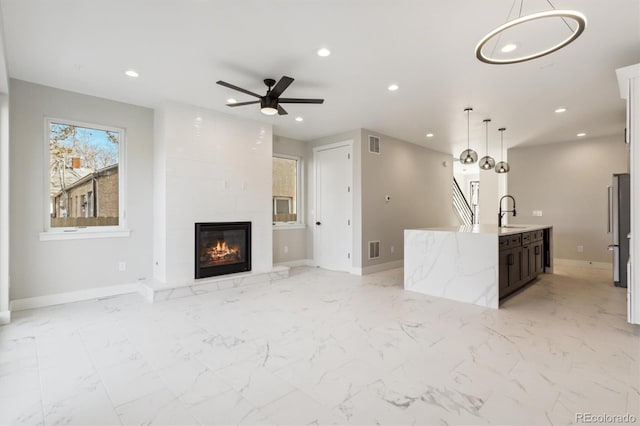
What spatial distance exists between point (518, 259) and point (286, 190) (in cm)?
438

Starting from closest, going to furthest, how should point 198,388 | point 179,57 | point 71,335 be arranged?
point 198,388 → point 71,335 → point 179,57

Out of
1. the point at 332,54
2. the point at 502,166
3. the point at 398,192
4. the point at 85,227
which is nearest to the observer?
the point at 332,54

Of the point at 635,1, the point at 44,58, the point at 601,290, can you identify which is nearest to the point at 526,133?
the point at 601,290

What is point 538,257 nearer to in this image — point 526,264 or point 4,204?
point 526,264

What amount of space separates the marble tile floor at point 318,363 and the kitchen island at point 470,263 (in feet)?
1.02

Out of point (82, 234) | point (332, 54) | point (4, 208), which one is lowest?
point (82, 234)

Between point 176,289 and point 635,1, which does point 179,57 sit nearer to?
point 176,289

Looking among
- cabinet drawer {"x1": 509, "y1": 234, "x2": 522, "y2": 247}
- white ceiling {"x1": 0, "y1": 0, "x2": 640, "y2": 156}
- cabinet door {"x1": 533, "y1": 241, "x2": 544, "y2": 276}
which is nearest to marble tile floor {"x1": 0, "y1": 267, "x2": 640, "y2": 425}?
cabinet drawer {"x1": 509, "y1": 234, "x2": 522, "y2": 247}

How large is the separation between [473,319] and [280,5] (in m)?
3.55

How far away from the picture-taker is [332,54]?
3.14m

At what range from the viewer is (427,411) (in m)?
1.85

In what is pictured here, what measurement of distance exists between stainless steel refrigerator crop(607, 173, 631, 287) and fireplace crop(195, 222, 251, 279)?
5637 mm

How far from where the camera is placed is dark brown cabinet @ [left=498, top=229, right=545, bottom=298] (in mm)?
3960

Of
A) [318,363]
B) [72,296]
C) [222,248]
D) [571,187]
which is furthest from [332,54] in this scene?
[571,187]
